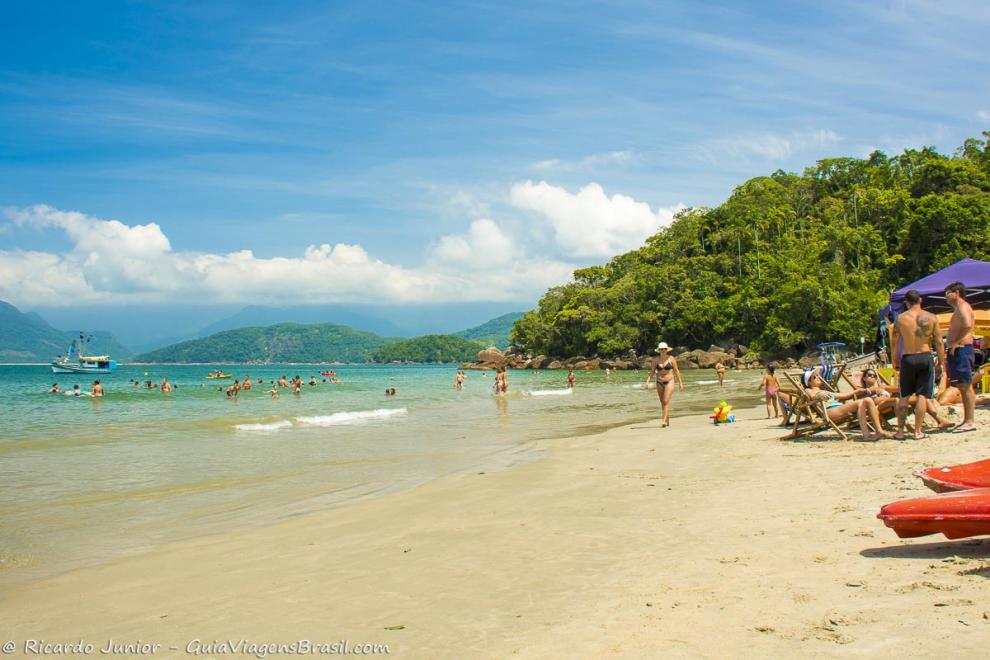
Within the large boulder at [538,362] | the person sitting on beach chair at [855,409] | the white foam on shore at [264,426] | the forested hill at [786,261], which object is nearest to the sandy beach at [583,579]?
the person sitting on beach chair at [855,409]

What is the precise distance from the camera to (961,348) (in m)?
9.54

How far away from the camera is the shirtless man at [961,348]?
9.36 m

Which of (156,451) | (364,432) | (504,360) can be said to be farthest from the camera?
(504,360)

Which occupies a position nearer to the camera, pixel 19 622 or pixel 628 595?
pixel 628 595

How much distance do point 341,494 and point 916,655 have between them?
7.94 m

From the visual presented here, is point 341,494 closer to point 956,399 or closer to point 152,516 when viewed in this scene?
point 152,516

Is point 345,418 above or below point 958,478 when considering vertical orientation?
below

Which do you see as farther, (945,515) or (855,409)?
(855,409)

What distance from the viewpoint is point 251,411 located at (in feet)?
92.7

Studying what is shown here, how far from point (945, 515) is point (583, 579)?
2393mm

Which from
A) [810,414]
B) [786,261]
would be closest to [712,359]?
[786,261]

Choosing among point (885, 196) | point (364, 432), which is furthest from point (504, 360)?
point (364, 432)

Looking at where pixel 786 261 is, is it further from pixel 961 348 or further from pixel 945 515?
pixel 945 515

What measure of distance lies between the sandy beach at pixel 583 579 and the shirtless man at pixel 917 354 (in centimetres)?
112
